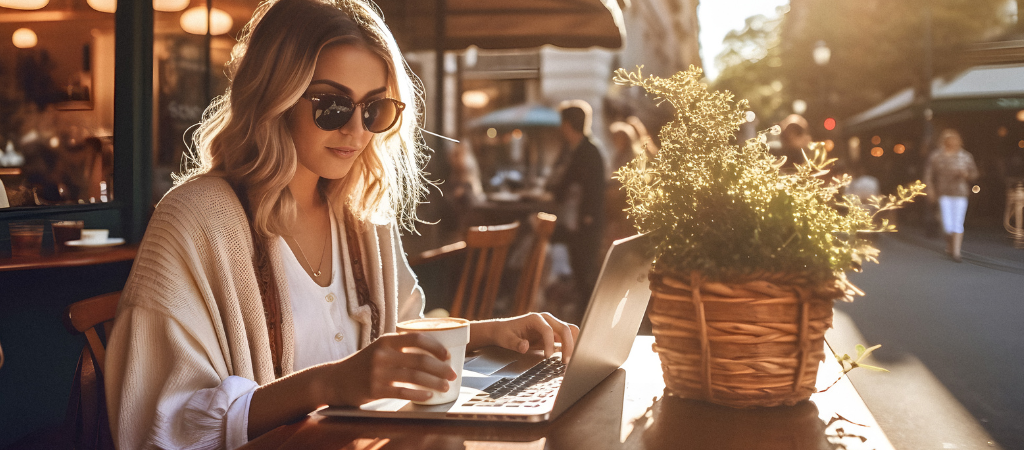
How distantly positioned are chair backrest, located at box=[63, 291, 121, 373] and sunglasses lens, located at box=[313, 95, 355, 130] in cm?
51

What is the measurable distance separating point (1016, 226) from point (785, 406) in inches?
76.0

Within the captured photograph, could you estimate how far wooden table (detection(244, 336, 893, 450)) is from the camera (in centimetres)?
99

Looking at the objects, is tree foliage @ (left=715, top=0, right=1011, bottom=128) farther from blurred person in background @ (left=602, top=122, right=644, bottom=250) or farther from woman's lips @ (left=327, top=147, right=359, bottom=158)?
woman's lips @ (left=327, top=147, right=359, bottom=158)

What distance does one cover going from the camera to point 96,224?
407 cm

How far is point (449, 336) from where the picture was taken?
3.36 feet

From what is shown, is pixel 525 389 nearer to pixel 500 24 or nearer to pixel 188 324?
pixel 188 324

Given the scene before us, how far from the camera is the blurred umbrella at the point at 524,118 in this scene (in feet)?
57.3

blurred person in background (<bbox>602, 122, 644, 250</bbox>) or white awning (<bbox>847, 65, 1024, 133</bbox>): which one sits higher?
white awning (<bbox>847, 65, 1024, 133</bbox>)

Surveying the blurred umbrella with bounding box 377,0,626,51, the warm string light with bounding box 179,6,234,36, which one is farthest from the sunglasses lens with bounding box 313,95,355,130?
the blurred umbrella with bounding box 377,0,626,51

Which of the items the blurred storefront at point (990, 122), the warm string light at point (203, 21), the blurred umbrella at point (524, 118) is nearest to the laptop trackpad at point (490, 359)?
the blurred storefront at point (990, 122)

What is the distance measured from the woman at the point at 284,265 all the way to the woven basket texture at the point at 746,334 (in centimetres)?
36

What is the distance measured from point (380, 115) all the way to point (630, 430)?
90cm

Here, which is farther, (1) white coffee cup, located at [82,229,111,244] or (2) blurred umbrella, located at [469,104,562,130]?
(2) blurred umbrella, located at [469,104,562,130]

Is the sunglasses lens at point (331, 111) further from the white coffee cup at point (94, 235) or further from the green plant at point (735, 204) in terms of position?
the white coffee cup at point (94, 235)
